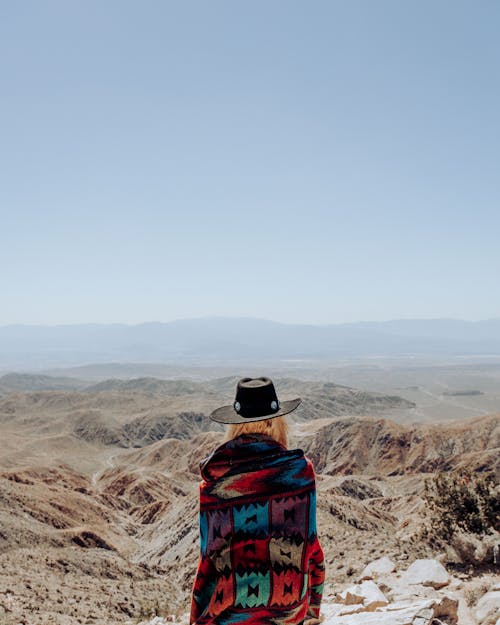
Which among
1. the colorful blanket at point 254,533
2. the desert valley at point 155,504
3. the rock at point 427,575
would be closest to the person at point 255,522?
the colorful blanket at point 254,533

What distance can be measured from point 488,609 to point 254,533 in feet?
12.9

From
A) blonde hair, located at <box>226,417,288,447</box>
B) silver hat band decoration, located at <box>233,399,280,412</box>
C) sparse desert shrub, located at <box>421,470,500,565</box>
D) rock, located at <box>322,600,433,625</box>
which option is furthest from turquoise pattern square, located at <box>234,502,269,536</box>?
sparse desert shrub, located at <box>421,470,500,565</box>

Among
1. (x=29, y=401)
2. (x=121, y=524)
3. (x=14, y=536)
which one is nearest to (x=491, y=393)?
(x=29, y=401)

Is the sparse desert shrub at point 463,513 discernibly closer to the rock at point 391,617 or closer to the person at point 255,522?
the rock at point 391,617

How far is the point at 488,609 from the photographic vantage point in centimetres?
498

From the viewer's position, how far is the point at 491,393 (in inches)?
5605

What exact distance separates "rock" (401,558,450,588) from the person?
450 centimetres

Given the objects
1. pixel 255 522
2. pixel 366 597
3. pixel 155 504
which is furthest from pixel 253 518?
pixel 155 504

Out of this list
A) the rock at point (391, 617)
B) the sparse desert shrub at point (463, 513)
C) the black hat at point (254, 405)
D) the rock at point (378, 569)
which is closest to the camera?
the black hat at point (254, 405)

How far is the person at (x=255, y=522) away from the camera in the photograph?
8.48ft

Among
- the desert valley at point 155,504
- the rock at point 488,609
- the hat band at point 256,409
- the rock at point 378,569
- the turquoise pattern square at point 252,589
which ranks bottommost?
the desert valley at point 155,504

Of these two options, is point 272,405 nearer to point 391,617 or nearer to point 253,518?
point 253,518

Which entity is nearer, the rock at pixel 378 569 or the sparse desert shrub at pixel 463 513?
the rock at pixel 378 569

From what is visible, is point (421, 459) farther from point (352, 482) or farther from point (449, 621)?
point (449, 621)
